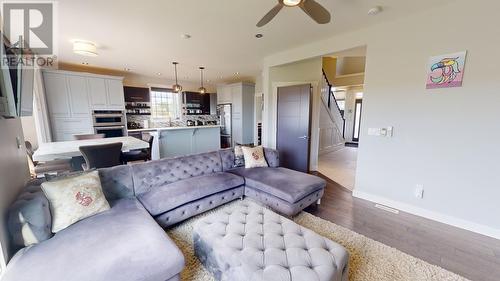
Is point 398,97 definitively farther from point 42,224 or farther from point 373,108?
point 42,224

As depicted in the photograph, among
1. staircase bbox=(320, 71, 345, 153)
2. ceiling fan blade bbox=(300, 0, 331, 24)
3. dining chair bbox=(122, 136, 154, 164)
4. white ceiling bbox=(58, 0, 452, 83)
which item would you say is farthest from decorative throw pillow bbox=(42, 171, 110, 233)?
staircase bbox=(320, 71, 345, 153)

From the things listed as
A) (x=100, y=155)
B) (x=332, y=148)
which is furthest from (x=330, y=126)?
(x=100, y=155)

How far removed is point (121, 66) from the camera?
5285 millimetres

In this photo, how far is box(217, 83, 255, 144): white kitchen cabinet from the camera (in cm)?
707

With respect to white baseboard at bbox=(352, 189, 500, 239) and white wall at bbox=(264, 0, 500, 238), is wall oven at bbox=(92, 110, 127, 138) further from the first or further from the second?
white baseboard at bbox=(352, 189, 500, 239)

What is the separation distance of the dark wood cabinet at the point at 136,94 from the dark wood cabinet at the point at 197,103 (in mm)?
1371

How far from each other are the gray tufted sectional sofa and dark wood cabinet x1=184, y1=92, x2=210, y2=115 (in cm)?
498

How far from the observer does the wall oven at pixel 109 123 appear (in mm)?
5195

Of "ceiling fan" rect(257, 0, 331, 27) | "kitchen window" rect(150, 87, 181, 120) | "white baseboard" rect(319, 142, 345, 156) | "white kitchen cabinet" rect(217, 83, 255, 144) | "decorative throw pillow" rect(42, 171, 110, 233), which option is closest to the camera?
"decorative throw pillow" rect(42, 171, 110, 233)

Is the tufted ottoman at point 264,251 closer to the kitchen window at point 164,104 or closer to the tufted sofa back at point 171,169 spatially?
the tufted sofa back at point 171,169

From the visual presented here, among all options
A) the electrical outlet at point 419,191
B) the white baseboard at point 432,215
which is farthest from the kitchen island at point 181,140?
the electrical outlet at point 419,191

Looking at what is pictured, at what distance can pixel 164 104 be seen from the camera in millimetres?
7238

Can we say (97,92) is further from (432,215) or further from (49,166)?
(432,215)

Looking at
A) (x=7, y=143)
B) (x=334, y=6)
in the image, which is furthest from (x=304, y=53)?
(x=7, y=143)
